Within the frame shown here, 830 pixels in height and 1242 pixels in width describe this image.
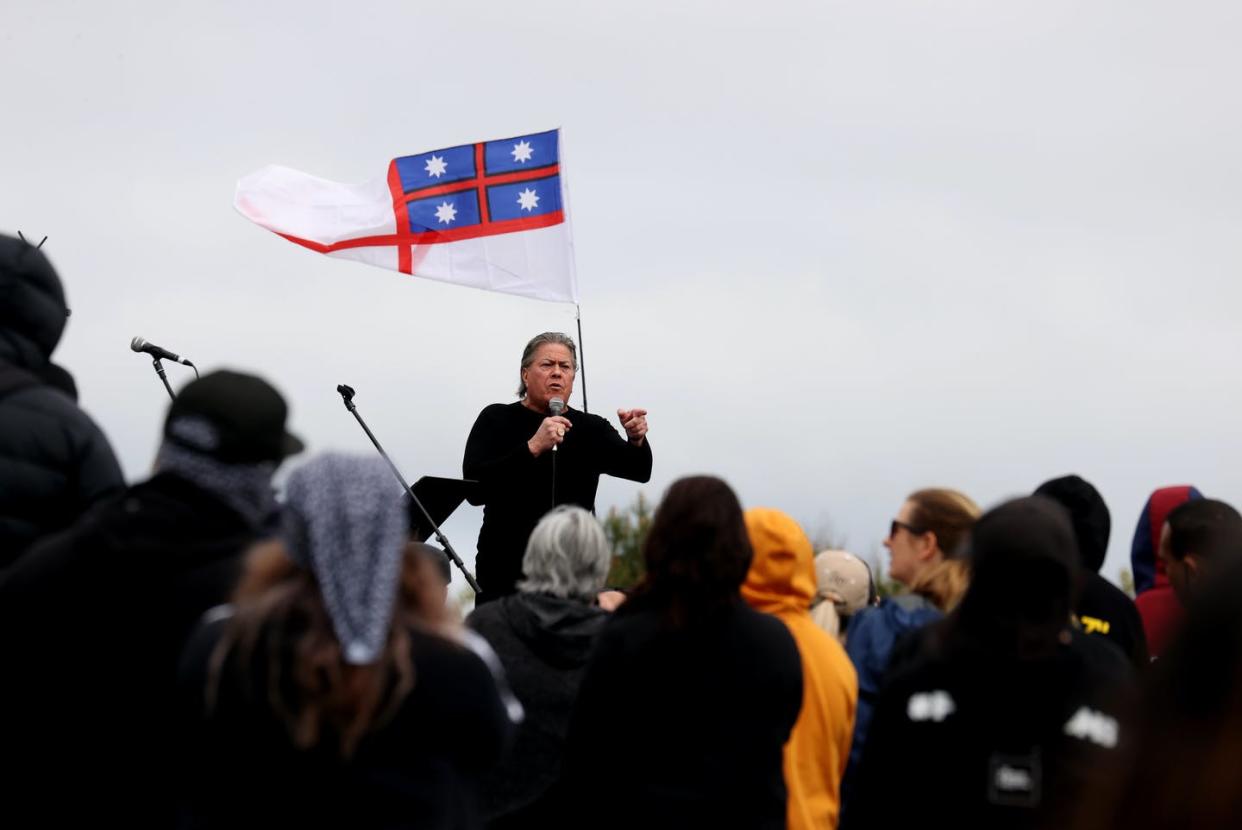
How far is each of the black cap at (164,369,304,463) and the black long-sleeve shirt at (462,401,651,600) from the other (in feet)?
14.2

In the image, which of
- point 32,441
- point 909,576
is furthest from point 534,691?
point 32,441

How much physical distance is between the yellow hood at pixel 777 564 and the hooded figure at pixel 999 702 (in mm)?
1339

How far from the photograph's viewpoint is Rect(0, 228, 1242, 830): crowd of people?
10.1 feet

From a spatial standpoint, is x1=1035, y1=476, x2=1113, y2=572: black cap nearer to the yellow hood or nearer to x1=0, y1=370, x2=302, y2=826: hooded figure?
the yellow hood

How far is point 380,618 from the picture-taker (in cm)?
301

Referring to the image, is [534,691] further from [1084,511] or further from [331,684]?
[331,684]

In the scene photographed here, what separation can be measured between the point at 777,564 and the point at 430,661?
2.13 m

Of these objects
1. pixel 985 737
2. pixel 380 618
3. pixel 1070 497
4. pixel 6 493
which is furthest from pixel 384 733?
pixel 1070 497

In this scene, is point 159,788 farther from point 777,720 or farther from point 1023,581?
point 1023,581

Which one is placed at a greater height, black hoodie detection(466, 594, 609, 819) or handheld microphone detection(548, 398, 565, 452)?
handheld microphone detection(548, 398, 565, 452)

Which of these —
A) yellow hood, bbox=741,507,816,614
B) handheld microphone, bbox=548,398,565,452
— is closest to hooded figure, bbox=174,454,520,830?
yellow hood, bbox=741,507,816,614

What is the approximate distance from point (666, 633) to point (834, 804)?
112 centimetres

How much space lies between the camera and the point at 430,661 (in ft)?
10.3

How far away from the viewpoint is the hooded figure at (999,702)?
11.7 ft
